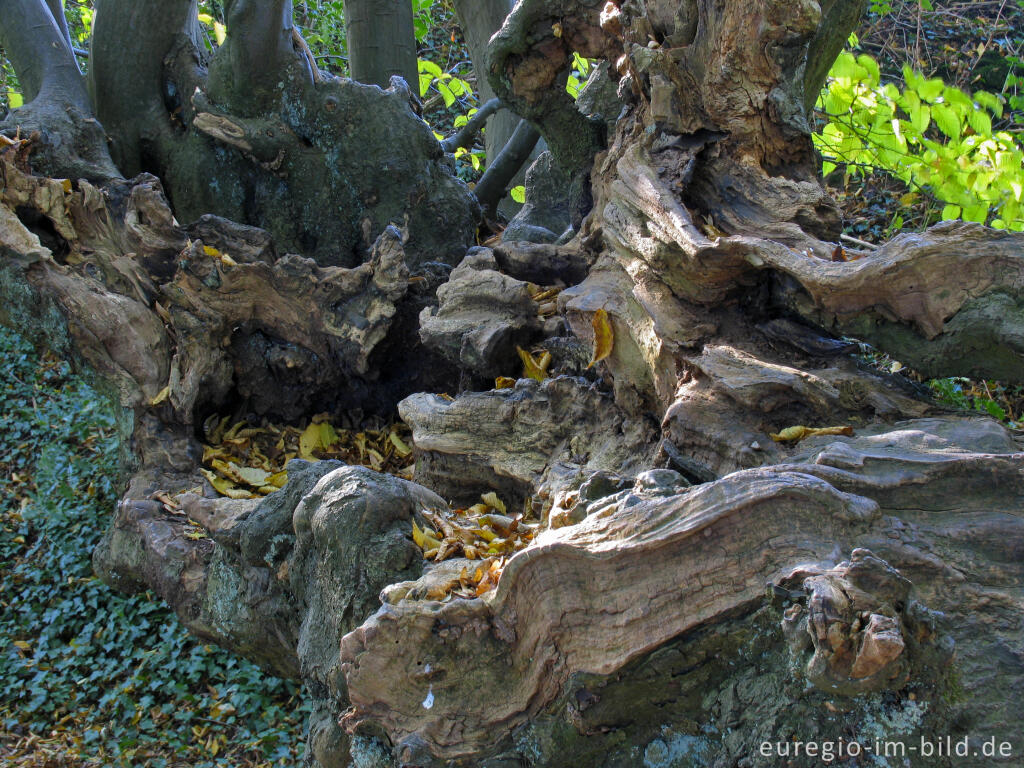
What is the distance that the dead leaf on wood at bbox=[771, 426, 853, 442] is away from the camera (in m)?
2.52

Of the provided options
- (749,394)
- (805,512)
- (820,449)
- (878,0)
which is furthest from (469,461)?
(878,0)

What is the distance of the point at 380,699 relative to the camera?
217 cm

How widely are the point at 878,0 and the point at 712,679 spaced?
8.61m

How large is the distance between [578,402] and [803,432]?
920mm

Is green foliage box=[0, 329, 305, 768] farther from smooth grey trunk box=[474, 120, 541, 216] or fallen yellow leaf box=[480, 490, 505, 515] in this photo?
smooth grey trunk box=[474, 120, 541, 216]

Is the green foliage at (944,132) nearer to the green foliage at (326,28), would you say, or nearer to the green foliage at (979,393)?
the green foliage at (979,393)

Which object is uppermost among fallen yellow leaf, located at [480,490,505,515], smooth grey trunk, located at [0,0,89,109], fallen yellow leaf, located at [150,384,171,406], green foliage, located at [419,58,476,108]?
smooth grey trunk, located at [0,0,89,109]

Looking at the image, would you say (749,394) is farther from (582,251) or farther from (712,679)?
(582,251)

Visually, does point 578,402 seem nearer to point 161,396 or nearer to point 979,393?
point 161,396

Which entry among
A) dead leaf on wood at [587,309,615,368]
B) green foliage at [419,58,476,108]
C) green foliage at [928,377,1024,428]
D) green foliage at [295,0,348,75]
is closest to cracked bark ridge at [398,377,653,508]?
dead leaf on wood at [587,309,615,368]

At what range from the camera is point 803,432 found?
101 inches

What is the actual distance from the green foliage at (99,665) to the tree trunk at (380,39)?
321 cm

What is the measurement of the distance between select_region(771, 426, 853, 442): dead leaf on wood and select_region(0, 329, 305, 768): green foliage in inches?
102

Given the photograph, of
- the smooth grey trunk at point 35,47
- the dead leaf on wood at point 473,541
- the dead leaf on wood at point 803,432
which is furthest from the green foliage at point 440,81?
the dead leaf on wood at point 803,432
